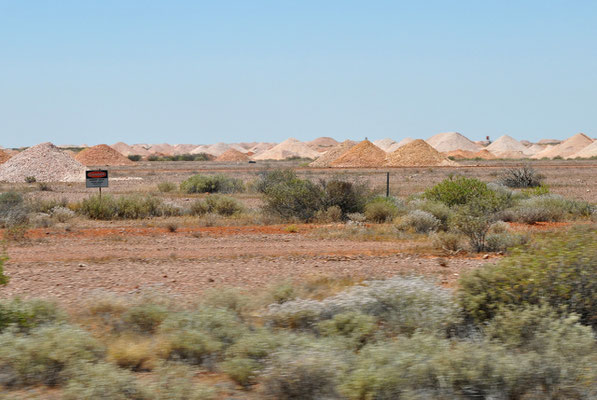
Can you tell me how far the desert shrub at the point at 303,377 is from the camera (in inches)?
232

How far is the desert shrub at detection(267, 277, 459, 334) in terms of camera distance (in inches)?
299

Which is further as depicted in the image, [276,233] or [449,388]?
[276,233]

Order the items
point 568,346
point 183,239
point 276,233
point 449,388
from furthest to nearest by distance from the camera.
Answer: point 276,233
point 183,239
point 568,346
point 449,388

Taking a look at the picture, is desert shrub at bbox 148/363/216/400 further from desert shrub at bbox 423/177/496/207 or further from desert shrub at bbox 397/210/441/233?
desert shrub at bbox 423/177/496/207

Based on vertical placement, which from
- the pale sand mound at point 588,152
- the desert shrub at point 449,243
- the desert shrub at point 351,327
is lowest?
the desert shrub at point 449,243

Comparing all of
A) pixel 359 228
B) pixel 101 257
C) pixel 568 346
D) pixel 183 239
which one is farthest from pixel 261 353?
pixel 359 228

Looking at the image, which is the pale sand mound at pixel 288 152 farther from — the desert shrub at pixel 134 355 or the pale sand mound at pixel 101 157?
the desert shrub at pixel 134 355

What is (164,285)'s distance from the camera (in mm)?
10953

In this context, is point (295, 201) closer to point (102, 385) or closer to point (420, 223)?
point (420, 223)

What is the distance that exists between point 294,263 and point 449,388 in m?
8.00

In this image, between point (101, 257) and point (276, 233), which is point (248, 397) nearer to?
point (101, 257)

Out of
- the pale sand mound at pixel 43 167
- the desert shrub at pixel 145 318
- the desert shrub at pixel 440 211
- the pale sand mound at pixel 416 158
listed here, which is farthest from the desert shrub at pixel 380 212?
the pale sand mound at pixel 416 158

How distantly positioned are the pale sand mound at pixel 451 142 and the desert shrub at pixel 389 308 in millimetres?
145572

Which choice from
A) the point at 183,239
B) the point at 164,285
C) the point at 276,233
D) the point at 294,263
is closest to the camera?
the point at 164,285
